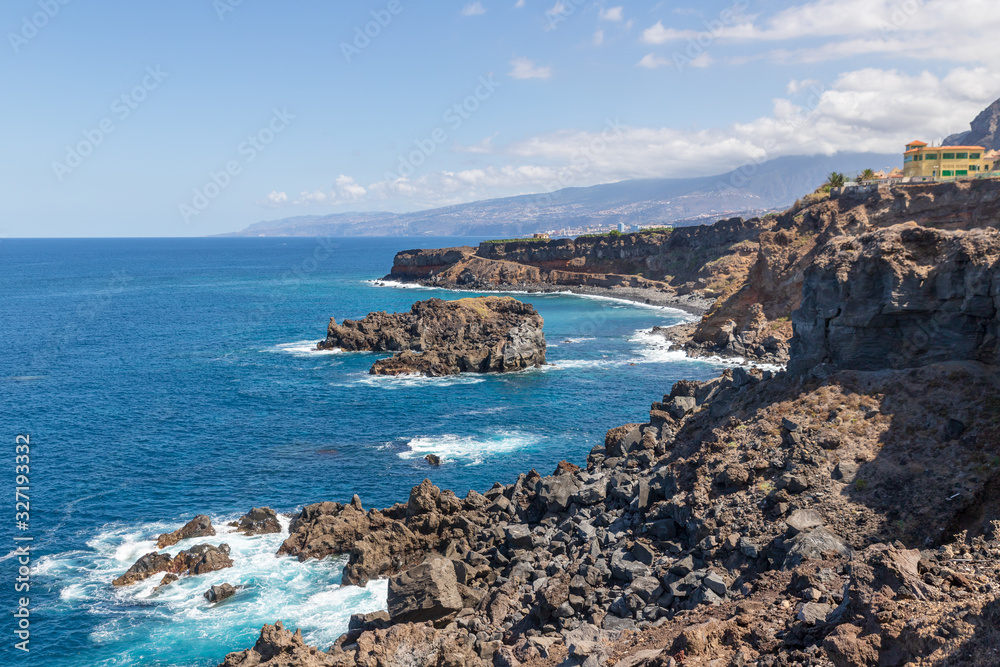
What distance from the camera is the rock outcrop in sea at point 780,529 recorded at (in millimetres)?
17484

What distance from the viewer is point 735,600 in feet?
71.7

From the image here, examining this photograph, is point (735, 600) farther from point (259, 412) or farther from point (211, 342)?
point (211, 342)

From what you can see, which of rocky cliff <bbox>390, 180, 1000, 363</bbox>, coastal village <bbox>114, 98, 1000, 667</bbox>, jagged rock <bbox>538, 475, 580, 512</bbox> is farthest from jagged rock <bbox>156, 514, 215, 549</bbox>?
rocky cliff <bbox>390, 180, 1000, 363</bbox>

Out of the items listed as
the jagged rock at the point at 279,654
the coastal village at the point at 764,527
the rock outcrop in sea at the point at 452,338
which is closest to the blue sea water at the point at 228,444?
the coastal village at the point at 764,527

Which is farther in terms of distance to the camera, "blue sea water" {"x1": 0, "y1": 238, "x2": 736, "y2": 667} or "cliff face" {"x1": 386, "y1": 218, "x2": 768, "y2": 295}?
"cliff face" {"x1": 386, "y1": 218, "x2": 768, "y2": 295}

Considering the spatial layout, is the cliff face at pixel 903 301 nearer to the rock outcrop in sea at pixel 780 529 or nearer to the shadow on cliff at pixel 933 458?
the rock outcrop in sea at pixel 780 529

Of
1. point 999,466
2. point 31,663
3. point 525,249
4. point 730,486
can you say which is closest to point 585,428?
point 730,486

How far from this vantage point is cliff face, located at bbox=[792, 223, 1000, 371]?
2783 cm

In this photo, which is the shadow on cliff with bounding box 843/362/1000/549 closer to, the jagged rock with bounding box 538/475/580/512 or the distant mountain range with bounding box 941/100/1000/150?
the jagged rock with bounding box 538/475/580/512

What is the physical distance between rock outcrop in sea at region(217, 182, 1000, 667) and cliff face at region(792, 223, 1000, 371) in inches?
3.3

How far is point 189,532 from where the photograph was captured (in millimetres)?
38844

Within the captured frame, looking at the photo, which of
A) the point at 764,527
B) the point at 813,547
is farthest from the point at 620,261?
the point at 813,547

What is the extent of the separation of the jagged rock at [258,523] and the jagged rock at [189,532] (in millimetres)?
1588

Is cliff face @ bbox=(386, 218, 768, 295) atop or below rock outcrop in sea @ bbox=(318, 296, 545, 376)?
atop
